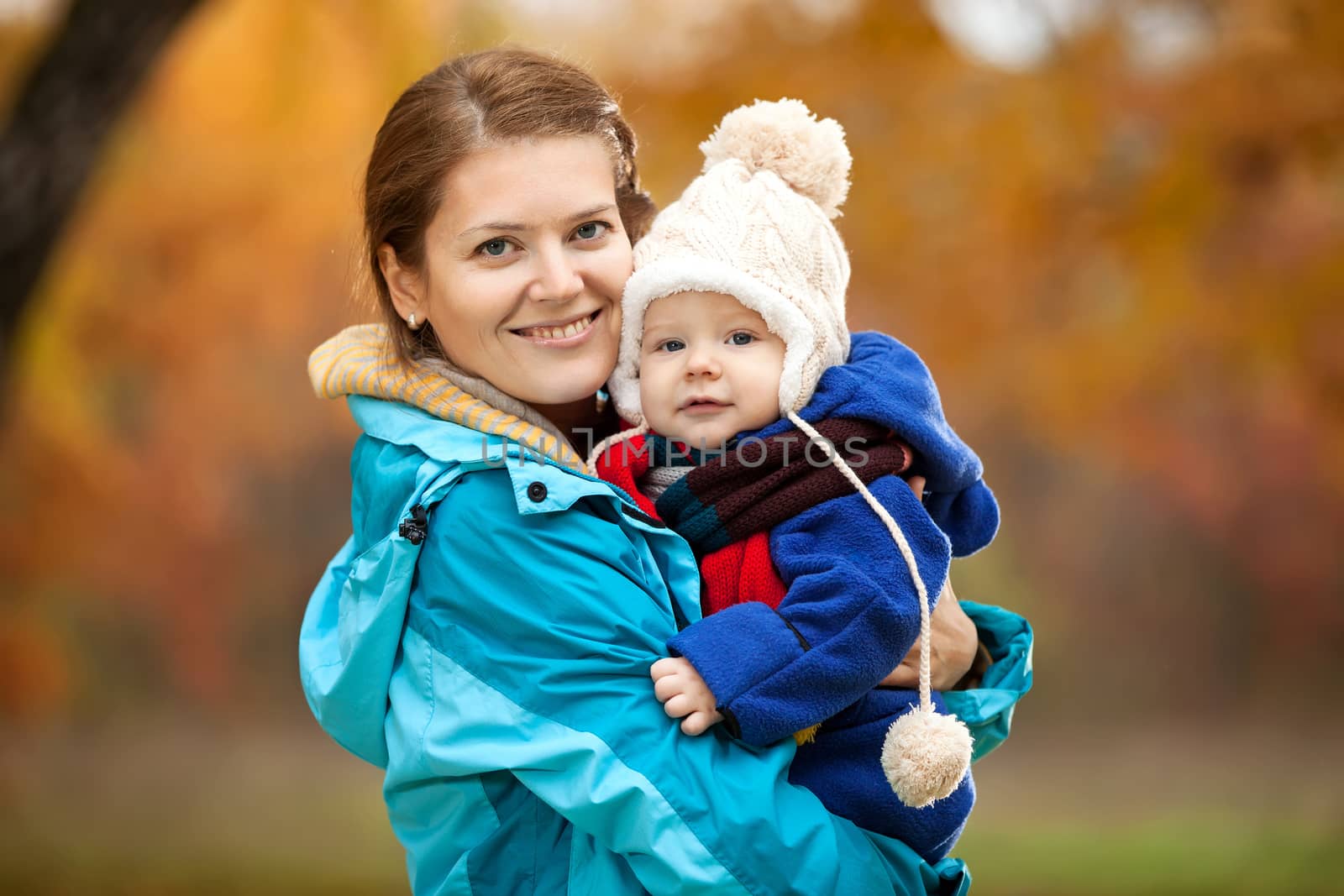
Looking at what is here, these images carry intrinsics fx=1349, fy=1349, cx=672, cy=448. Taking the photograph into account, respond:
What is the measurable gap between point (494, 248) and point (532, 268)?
67mm

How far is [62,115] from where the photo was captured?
13.6 ft

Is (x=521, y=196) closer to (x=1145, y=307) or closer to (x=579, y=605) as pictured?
(x=579, y=605)

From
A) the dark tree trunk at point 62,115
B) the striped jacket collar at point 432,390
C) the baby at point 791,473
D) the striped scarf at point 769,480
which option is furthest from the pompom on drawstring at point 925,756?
the dark tree trunk at point 62,115

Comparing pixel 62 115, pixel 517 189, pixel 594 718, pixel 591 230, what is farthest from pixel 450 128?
pixel 62 115

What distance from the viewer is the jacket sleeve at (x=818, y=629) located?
1.75 m

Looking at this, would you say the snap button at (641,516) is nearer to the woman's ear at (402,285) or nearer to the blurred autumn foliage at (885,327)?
the woman's ear at (402,285)

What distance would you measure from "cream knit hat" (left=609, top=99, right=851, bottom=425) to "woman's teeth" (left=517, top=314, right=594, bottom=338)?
7cm

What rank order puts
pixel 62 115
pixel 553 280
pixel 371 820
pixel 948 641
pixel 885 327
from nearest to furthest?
pixel 553 280 < pixel 948 641 < pixel 62 115 < pixel 885 327 < pixel 371 820

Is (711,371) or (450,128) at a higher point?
(450,128)

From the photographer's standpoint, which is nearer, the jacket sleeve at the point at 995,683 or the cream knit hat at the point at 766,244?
the cream knit hat at the point at 766,244

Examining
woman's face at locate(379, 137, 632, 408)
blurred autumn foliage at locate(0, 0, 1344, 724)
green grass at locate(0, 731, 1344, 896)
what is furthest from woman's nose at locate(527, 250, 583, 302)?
green grass at locate(0, 731, 1344, 896)

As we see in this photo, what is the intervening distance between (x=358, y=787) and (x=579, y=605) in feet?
17.2

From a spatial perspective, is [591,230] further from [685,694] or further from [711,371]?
[685,694]

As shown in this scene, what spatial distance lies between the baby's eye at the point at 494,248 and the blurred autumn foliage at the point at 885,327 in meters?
4.17
